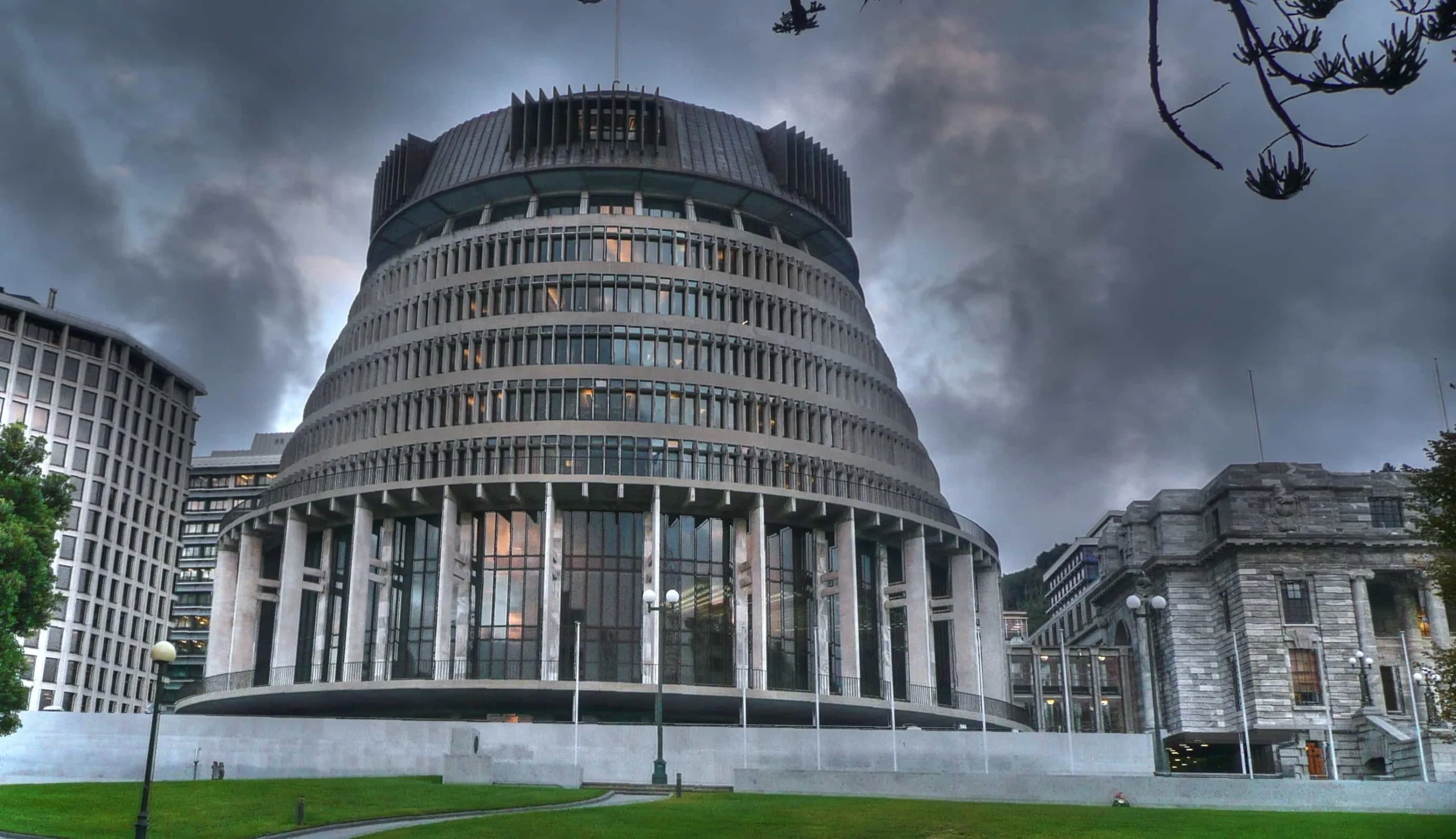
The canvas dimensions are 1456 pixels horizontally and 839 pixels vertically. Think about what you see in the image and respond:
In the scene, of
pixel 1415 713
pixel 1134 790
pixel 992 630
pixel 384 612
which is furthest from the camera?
pixel 992 630

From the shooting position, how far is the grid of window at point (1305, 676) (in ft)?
288

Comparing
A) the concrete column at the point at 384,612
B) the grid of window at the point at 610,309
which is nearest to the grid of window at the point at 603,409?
the grid of window at the point at 610,309

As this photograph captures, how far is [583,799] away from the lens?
4053 centimetres

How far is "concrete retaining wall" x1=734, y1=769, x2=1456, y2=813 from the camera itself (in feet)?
118

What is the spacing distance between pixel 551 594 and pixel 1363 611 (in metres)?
53.5

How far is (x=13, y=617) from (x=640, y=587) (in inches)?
1362

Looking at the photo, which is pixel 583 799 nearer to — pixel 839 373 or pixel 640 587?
pixel 640 587

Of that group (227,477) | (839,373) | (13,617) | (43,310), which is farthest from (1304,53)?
(227,477)

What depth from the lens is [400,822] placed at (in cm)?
3472

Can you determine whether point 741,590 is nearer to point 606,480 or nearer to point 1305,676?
point 606,480

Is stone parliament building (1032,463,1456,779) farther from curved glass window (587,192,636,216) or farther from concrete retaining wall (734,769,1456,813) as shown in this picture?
concrete retaining wall (734,769,1456,813)

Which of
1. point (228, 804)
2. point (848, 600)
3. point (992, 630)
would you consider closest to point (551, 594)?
point (848, 600)

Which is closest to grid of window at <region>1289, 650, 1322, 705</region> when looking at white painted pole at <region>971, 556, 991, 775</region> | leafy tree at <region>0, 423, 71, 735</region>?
white painted pole at <region>971, 556, 991, 775</region>

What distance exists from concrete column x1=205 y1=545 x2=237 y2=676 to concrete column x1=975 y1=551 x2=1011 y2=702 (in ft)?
149
